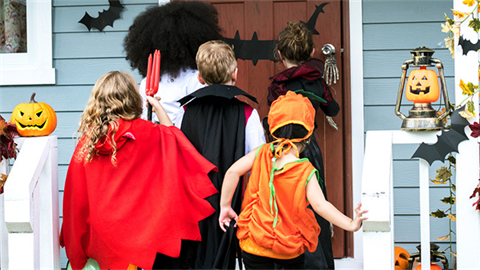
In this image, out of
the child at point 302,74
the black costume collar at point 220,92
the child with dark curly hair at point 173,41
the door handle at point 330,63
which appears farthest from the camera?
the door handle at point 330,63

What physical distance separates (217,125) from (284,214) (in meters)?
0.63

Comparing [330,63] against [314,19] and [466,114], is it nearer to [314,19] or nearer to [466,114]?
[314,19]

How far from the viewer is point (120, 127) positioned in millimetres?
2066

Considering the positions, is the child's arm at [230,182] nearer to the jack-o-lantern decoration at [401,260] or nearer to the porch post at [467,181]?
the porch post at [467,181]

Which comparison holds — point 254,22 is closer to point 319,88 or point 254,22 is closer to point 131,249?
point 319,88

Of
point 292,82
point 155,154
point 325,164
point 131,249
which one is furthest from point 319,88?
point 131,249

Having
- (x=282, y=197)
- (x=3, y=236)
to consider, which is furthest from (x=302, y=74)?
(x=3, y=236)

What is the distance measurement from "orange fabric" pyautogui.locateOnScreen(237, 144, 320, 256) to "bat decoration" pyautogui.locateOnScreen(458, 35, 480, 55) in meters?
1.01

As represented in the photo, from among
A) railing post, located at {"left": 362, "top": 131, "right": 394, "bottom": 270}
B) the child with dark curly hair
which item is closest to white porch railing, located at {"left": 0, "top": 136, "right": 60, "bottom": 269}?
the child with dark curly hair

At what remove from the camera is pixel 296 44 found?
2.68 meters

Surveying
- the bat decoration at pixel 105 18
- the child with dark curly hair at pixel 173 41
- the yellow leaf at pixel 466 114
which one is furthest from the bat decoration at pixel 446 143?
the bat decoration at pixel 105 18

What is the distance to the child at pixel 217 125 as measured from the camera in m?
2.24

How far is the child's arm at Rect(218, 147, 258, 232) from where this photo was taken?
2.06 metres

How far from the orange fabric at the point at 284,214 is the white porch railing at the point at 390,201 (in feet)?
0.85
